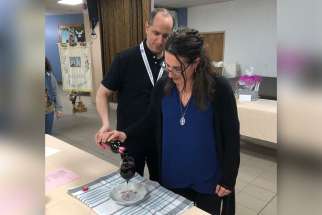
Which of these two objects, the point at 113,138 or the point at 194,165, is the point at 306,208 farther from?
the point at 113,138

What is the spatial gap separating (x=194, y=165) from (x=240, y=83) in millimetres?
2808

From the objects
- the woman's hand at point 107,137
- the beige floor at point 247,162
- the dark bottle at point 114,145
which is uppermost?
the woman's hand at point 107,137

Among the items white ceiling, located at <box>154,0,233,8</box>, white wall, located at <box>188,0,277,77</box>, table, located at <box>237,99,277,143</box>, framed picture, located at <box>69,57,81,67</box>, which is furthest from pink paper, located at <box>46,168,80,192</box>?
white ceiling, located at <box>154,0,233,8</box>

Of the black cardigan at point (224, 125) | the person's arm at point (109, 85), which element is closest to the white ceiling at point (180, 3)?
the person's arm at point (109, 85)

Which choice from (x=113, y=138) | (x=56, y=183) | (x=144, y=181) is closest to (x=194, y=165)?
(x=144, y=181)

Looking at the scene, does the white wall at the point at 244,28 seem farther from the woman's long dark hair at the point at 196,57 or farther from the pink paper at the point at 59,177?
the pink paper at the point at 59,177

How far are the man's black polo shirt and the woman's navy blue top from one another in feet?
1.46

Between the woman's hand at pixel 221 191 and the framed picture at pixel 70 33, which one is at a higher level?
the framed picture at pixel 70 33

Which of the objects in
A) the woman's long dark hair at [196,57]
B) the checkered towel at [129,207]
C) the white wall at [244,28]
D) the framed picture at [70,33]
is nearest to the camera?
the checkered towel at [129,207]

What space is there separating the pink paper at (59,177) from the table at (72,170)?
0.08 feet

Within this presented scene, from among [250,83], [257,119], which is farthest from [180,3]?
[257,119]

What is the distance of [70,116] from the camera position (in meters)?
5.80

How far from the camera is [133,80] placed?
1.74m

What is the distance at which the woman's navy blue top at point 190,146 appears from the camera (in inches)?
49.9
